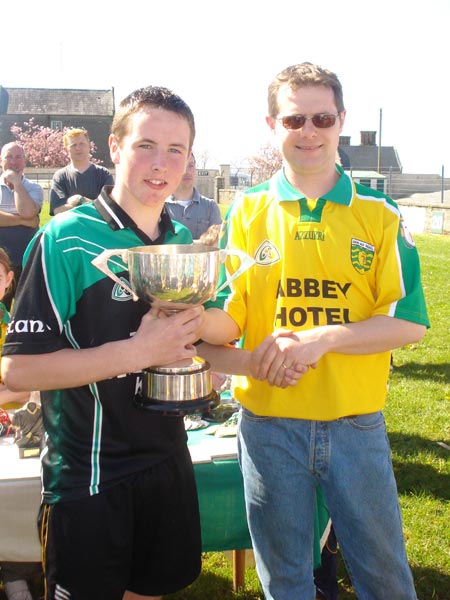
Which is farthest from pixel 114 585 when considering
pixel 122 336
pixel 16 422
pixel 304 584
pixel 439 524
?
pixel 439 524

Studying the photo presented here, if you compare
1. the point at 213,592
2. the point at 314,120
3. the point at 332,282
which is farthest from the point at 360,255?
the point at 213,592

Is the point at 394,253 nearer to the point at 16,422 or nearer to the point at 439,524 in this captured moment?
the point at 16,422

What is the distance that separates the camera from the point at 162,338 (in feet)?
5.61

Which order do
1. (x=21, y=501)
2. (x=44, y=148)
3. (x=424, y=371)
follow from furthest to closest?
(x=44, y=148) → (x=424, y=371) → (x=21, y=501)

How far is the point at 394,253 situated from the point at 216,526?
5.04 ft

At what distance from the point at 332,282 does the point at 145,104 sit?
32.9 inches

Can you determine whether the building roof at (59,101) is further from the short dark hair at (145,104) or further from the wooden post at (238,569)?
the short dark hair at (145,104)

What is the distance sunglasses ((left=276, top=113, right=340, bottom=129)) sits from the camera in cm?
197

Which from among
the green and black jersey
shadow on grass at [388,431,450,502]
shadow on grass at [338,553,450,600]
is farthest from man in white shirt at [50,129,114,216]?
the green and black jersey

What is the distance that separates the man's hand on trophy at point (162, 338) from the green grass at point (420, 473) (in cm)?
200

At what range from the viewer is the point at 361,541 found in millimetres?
1917

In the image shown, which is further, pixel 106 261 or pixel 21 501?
pixel 21 501

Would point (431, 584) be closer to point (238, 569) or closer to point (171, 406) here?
point (238, 569)

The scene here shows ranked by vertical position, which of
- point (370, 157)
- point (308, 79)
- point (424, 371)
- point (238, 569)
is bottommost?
point (238, 569)
